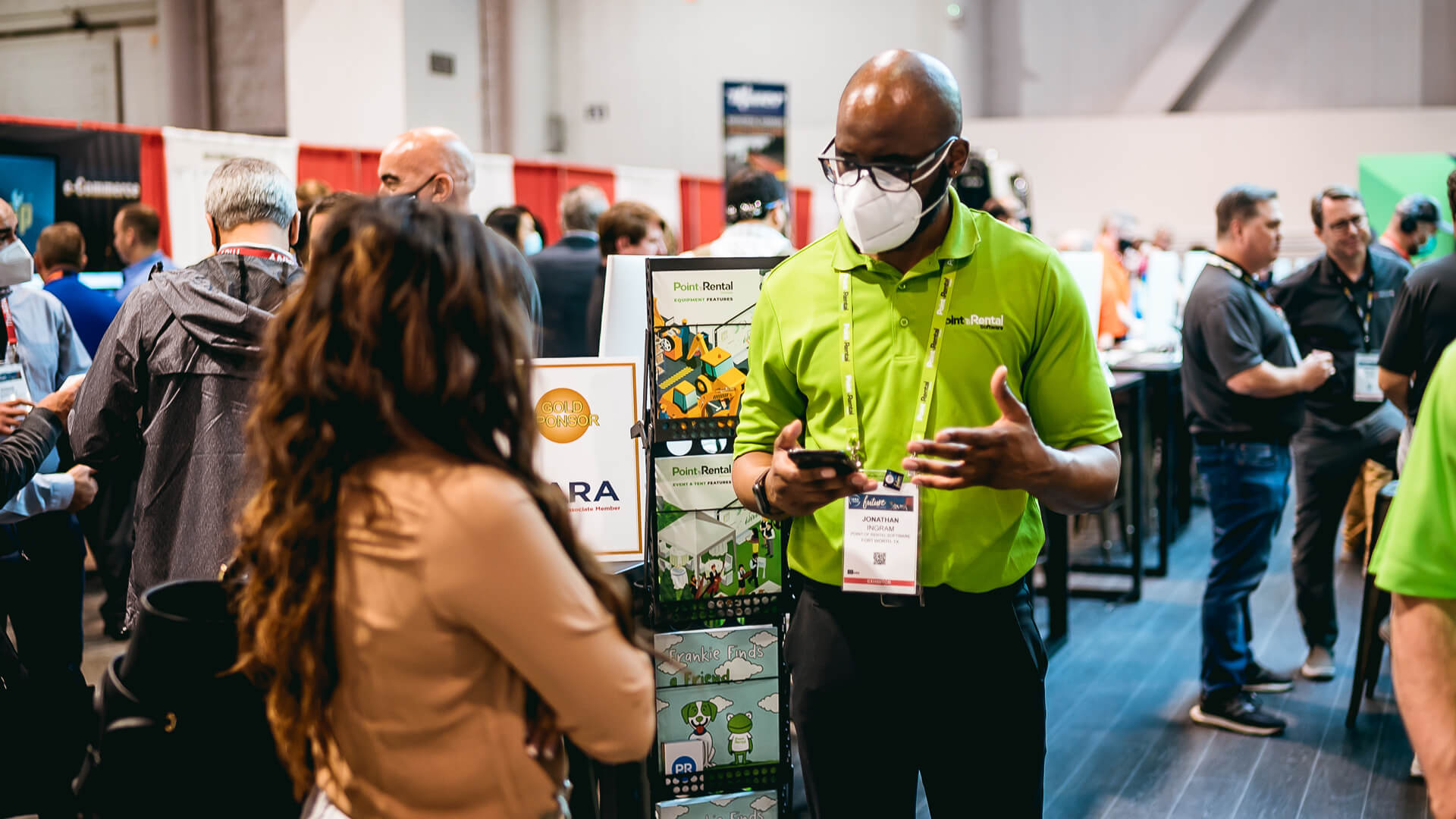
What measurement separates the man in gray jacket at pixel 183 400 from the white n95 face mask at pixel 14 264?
0.80 metres

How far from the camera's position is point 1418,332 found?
347cm

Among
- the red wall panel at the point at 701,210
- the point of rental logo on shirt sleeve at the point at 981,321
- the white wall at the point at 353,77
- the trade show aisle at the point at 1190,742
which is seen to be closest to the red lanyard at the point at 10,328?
the point of rental logo on shirt sleeve at the point at 981,321

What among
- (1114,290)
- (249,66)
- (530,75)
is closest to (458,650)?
(1114,290)

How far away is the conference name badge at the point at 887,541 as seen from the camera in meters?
1.70

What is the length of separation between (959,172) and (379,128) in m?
10.4

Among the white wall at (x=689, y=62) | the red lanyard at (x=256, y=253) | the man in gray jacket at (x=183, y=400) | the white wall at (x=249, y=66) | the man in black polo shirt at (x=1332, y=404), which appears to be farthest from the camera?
the white wall at (x=689, y=62)

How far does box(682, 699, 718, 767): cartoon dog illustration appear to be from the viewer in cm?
274

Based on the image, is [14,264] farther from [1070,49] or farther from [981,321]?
[1070,49]

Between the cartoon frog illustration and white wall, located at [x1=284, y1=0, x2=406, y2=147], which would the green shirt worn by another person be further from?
white wall, located at [x1=284, y1=0, x2=406, y2=147]

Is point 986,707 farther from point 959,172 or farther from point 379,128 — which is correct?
point 379,128

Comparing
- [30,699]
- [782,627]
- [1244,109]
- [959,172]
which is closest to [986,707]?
[959,172]

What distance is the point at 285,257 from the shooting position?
267cm

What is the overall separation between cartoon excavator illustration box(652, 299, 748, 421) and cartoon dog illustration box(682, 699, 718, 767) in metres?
0.66

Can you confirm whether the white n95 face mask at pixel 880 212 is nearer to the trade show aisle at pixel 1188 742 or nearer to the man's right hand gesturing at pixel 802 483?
the man's right hand gesturing at pixel 802 483
